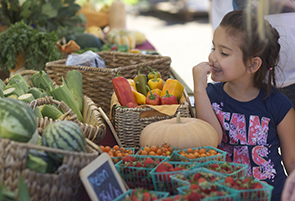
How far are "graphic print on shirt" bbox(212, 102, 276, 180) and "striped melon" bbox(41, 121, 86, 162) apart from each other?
1.02 meters

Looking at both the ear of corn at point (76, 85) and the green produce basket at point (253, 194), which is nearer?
the green produce basket at point (253, 194)

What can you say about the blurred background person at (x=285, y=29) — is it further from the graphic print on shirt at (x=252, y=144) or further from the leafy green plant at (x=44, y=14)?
the leafy green plant at (x=44, y=14)

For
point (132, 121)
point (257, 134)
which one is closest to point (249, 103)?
point (257, 134)

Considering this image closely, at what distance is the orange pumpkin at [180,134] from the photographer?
1.73 metres

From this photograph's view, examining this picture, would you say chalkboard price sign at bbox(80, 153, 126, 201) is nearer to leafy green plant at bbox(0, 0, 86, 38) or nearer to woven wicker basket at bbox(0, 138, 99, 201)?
woven wicker basket at bbox(0, 138, 99, 201)

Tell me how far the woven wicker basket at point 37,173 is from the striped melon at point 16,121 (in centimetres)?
6

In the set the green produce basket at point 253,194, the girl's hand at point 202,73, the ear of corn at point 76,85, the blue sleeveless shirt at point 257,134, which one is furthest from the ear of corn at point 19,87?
the green produce basket at point 253,194

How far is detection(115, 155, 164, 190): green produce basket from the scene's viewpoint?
4.56 feet

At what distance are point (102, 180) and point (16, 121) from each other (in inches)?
13.9

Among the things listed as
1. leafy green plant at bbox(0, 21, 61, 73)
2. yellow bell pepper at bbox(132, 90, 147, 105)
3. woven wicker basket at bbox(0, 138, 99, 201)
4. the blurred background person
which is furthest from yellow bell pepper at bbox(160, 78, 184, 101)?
leafy green plant at bbox(0, 21, 61, 73)

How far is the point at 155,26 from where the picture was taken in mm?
13586

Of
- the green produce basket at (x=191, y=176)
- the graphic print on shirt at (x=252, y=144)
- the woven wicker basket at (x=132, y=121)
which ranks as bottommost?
the graphic print on shirt at (x=252, y=144)
